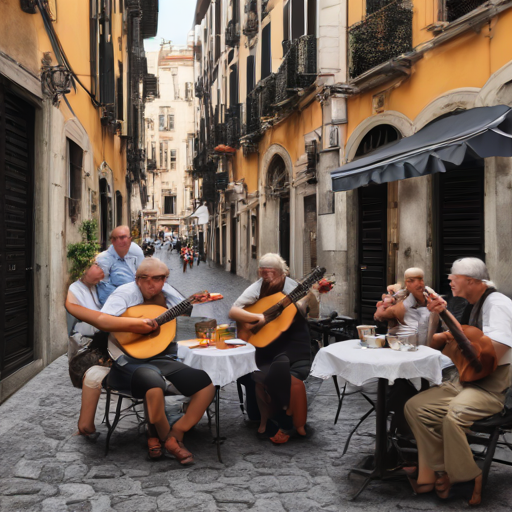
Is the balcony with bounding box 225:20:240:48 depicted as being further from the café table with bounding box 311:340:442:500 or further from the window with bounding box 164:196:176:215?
the window with bounding box 164:196:176:215

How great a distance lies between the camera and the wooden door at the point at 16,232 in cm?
628

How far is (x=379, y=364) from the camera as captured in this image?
3926mm

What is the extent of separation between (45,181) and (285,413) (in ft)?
14.2

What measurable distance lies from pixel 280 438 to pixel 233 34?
1946 centimetres

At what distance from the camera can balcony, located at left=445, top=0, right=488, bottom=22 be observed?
8430 mm

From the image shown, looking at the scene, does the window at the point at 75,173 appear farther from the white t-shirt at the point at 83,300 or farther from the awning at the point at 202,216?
the awning at the point at 202,216

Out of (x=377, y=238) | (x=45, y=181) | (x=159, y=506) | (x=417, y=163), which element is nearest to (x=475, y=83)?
(x=417, y=163)

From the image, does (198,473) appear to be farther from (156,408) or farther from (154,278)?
(154,278)

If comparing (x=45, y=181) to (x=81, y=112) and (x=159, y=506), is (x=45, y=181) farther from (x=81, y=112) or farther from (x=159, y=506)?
(x=159, y=506)

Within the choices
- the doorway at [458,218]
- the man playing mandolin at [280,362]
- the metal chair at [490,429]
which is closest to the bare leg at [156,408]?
the man playing mandolin at [280,362]

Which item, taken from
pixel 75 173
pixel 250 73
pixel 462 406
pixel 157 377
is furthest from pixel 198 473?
pixel 250 73

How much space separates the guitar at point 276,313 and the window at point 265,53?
505 inches

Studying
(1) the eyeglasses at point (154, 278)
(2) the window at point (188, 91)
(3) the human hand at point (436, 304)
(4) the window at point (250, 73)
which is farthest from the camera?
(2) the window at point (188, 91)

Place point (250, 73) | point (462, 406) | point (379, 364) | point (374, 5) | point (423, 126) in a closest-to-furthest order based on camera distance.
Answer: point (462, 406) → point (379, 364) → point (423, 126) → point (374, 5) → point (250, 73)
